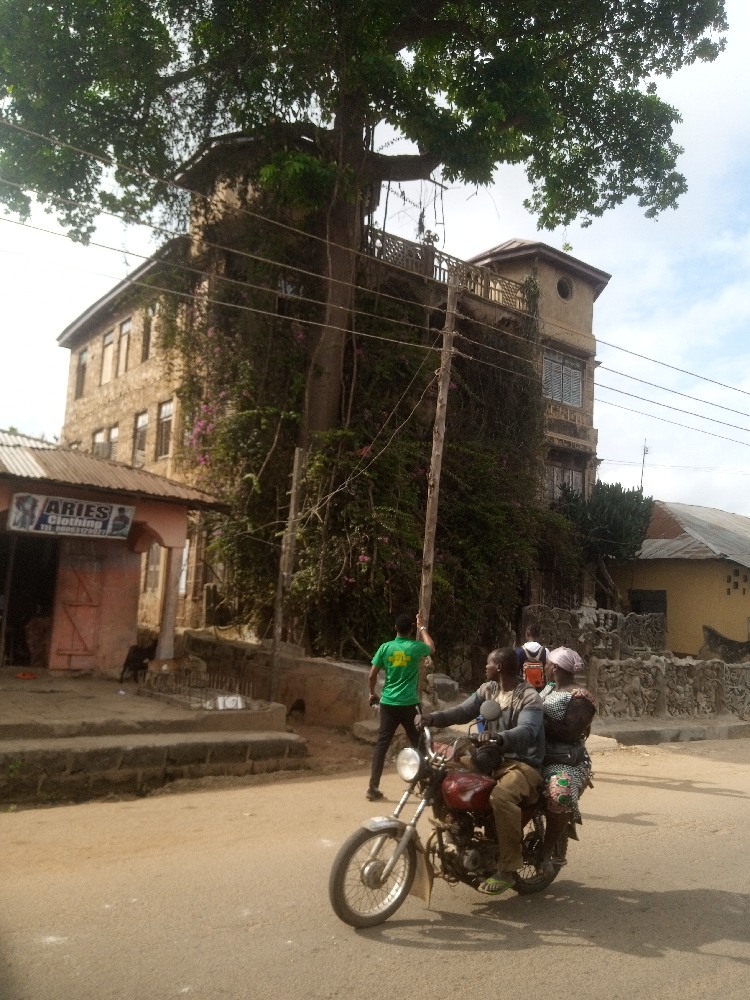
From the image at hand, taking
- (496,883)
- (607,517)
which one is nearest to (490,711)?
(496,883)

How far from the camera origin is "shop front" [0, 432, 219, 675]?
12938 mm

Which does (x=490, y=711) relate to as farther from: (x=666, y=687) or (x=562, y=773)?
(x=666, y=687)

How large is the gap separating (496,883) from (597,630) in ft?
53.0

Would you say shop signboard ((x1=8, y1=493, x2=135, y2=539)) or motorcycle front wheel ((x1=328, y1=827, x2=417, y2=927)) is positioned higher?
shop signboard ((x1=8, y1=493, x2=135, y2=539))

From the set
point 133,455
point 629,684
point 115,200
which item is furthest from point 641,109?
point 133,455

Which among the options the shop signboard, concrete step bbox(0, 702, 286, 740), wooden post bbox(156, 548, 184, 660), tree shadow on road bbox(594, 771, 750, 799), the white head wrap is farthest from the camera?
wooden post bbox(156, 548, 184, 660)

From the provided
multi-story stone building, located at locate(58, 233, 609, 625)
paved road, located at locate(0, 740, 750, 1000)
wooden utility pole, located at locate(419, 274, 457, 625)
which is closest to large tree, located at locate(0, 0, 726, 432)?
multi-story stone building, located at locate(58, 233, 609, 625)

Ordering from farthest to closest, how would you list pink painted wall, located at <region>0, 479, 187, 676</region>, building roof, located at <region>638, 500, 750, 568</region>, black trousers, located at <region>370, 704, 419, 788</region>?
building roof, located at <region>638, 500, 750, 568</region> < pink painted wall, located at <region>0, 479, 187, 676</region> < black trousers, located at <region>370, 704, 419, 788</region>

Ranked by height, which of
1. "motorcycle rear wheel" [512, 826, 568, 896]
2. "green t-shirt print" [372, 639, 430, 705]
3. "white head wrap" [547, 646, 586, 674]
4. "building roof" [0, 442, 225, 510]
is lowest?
"motorcycle rear wheel" [512, 826, 568, 896]

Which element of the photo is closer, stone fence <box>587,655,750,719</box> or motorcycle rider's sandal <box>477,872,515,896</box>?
motorcycle rider's sandal <box>477,872,515,896</box>

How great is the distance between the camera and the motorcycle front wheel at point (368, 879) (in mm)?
4379

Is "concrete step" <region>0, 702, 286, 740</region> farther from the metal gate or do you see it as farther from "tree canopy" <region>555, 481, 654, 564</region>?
"tree canopy" <region>555, 481, 654, 564</region>

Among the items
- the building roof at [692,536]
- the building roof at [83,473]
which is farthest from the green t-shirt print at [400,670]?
the building roof at [692,536]

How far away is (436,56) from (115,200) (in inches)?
325
